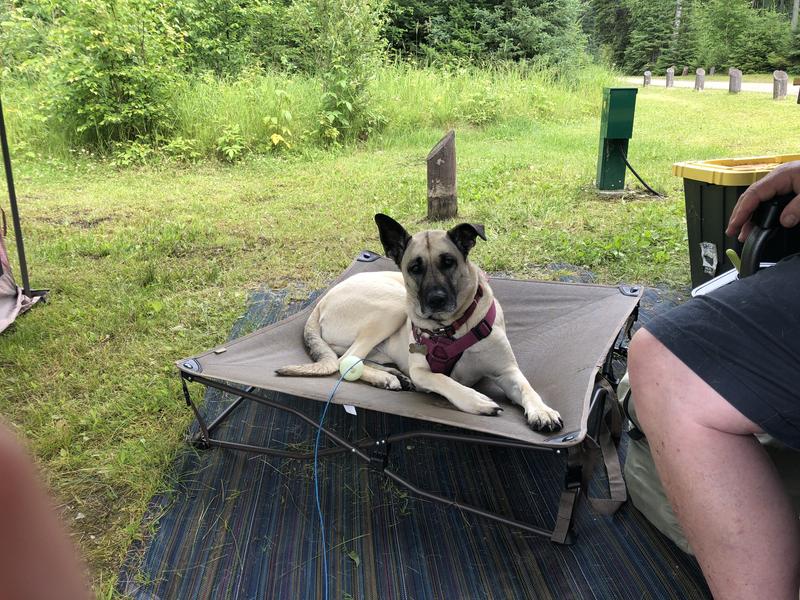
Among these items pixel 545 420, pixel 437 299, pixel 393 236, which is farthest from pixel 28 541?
pixel 393 236

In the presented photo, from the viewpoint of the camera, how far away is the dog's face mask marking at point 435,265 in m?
2.68

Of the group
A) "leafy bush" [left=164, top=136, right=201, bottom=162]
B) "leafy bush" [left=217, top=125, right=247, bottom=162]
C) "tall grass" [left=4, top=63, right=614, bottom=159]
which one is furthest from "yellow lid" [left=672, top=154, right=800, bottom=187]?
"leafy bush" [left=164, top=136, right=201, bottom=162]

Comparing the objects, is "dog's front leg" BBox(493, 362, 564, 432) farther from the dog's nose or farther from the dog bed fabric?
the dog's nose

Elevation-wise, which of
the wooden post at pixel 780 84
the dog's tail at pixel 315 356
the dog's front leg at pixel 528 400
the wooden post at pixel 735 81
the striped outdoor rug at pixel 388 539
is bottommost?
the striped outdoor rug at pixel 388 539

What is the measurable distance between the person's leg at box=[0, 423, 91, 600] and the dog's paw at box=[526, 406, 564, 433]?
75.3 inches

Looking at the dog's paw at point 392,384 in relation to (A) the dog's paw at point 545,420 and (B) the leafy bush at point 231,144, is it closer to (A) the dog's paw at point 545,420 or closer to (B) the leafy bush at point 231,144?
(A) the dog's paw at point 545,420

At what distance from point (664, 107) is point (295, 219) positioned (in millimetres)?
12369

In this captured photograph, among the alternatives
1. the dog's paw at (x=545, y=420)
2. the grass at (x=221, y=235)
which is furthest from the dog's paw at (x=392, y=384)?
the grass at (x=221, y=235)

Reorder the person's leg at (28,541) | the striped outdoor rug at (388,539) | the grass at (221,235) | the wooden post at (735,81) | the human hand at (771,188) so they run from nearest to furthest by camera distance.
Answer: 1. the person's leg at (28,541)
2. the human hand at (771,188)
3. the striped outdoor rug at (388,539)
4. the grass at (221,235)
5. the wooden post at (735,81)

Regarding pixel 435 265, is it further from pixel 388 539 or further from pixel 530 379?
pixel 388 539

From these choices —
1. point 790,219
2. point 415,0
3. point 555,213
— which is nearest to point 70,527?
point 790,219

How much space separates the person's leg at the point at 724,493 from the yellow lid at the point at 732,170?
2.56 meters

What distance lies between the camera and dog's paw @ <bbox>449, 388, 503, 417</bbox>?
238cm

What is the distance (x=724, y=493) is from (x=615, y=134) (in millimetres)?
5820
